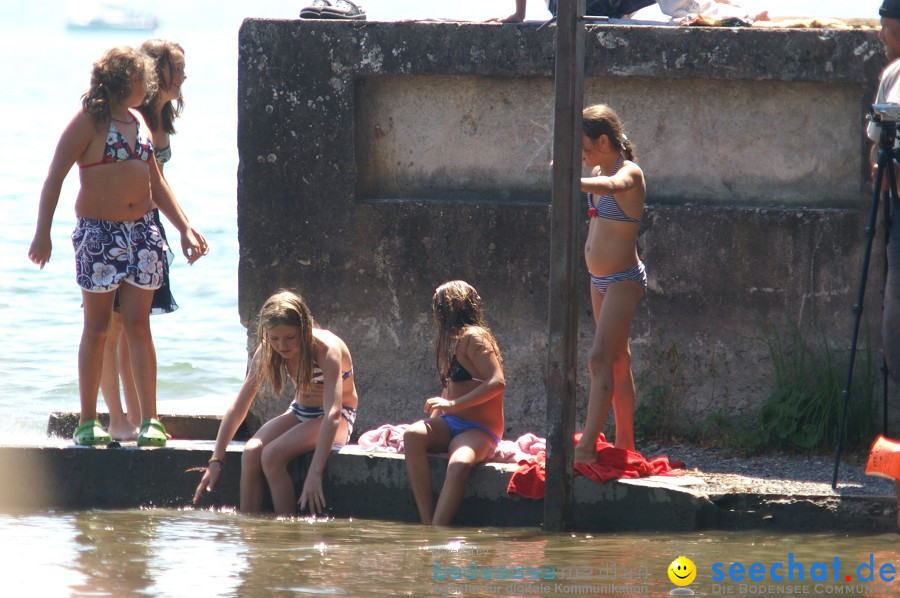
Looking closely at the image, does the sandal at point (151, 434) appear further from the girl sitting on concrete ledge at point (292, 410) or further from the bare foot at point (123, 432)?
the girl sitting on concrete ledge at point (292, 410)

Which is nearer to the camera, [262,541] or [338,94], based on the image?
[262,541]

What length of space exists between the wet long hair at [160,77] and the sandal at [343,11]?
77 cm

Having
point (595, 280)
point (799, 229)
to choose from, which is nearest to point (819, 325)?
point (799, 229)

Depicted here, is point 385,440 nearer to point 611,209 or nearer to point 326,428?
point 326,428

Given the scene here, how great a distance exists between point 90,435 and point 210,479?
65 cm

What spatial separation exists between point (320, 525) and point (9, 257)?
13959 millimetres

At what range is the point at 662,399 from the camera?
6.33 m

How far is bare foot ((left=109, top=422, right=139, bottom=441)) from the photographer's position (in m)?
6.19

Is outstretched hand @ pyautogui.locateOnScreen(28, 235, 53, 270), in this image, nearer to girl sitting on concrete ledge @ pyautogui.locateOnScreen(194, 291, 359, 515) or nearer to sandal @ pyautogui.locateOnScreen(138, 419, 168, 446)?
sandal @ pyautogui.locateOnScreen(138, 419, 168, 446)

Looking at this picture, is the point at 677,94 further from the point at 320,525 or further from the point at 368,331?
the point at 320,525

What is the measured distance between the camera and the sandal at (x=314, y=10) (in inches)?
259

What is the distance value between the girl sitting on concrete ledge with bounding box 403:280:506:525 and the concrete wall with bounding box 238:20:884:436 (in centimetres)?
70

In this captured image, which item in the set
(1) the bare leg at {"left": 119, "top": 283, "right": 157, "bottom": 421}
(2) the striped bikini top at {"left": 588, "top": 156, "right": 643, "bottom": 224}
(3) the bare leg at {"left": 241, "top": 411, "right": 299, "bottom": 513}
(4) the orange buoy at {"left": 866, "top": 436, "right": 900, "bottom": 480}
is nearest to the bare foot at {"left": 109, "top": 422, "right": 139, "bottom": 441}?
(1) the bare leg at {"left": 119, "top": 283, "right": 157, "bottom": 421}

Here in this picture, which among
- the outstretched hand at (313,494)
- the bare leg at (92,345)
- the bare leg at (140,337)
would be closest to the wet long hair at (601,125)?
the outstretched hand at (313,494)
